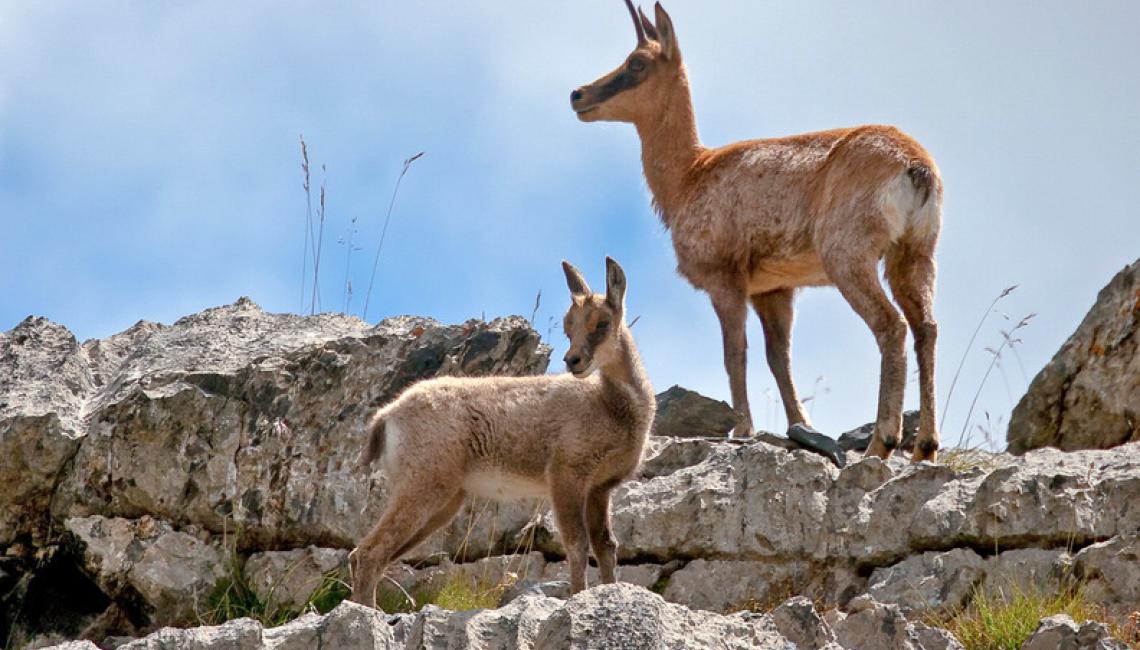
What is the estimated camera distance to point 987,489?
8.02 m

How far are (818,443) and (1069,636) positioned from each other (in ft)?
9.67

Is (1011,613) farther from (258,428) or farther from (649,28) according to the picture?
(649,28)

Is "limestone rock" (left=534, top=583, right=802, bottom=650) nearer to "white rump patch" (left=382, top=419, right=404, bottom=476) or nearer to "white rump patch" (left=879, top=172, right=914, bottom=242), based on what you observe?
"white rump patch" (left=382, top=419, right=404, bottom=476)

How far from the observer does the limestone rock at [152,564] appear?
8156 millimetres

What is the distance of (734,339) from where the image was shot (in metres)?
10.9

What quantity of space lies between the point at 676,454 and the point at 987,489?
2.05 meters

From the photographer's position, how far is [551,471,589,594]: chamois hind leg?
7422 millimetres

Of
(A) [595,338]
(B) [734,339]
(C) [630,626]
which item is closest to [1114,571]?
(A) [595,338]

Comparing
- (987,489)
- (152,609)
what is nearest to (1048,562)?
(987,489)

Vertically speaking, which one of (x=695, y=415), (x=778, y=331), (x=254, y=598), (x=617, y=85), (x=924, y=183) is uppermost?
(x=617, y=85)

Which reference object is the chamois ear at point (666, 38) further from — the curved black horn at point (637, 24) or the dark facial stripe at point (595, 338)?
the dark facial stripe at point (595, 338)

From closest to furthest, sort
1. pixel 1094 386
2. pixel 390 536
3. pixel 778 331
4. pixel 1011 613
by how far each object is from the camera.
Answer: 1. pixel 1011 613
2. pixel 390 536
3. pixel 1094 386
4. pixel 778 331

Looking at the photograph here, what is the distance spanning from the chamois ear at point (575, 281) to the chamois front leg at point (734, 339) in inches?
87.1

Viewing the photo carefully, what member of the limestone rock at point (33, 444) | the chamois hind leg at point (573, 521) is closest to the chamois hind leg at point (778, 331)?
the chamois hind leg at point (573, 521)
